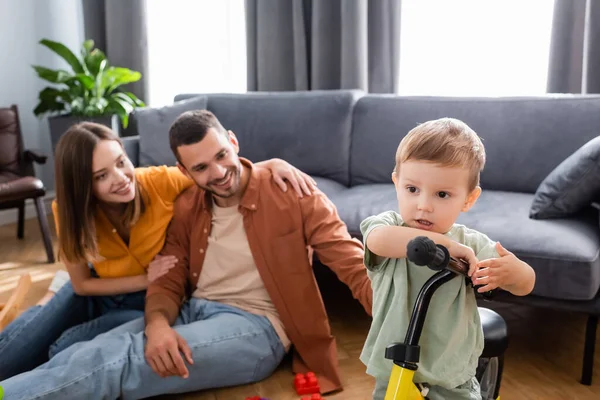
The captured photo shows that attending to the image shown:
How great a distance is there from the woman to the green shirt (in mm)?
769

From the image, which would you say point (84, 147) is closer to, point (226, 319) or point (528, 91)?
point (226, 319)

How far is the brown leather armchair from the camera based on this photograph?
3.09 meters

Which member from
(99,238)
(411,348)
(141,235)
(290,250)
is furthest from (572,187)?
(99,238)

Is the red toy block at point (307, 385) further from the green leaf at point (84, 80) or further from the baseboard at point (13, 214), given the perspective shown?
the baseboard at point (13, 214)

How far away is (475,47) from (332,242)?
1.79 meters

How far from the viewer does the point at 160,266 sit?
1.83 metres

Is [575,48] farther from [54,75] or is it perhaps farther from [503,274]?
[54,75]

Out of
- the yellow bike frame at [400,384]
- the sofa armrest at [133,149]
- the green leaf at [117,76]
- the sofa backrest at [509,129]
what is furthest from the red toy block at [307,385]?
the green leaf at [117,76]

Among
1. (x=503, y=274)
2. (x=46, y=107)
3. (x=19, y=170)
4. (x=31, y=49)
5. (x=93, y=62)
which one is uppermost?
(x=31, y=49)

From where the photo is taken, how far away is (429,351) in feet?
3.30

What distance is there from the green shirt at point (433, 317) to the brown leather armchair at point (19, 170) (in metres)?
2.54

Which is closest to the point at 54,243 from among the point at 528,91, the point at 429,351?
the point at 528,91

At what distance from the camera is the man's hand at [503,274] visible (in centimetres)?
89

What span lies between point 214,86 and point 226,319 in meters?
2.43
